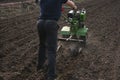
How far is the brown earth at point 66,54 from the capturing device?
6.72 metres

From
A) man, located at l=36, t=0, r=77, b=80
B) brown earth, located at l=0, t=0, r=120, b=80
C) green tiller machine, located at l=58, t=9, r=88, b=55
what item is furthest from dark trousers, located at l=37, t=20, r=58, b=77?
green tiller machine, located at l=58, t=9, r=88, b=55

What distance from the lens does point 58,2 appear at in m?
6.20

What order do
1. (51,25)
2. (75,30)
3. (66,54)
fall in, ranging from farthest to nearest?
(75,30) < (66,54) < (51,25)

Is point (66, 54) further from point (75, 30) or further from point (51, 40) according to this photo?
point (51, 40)

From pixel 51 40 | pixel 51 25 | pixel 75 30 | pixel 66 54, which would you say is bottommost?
pixel 66 54

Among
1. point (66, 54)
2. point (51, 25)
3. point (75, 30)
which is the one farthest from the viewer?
point (75, 30)

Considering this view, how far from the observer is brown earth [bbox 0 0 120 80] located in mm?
6716

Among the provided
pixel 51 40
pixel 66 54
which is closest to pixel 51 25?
pixel 51 40

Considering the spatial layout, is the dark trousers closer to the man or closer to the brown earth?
the man

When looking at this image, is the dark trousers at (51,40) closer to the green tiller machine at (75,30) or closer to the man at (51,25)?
the man at (51,25)

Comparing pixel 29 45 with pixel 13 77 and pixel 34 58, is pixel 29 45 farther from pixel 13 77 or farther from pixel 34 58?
pixel 13 77

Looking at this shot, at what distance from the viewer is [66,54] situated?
26.8 ft

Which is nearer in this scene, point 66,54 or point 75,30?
point 66,54

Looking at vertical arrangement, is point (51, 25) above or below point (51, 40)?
above
